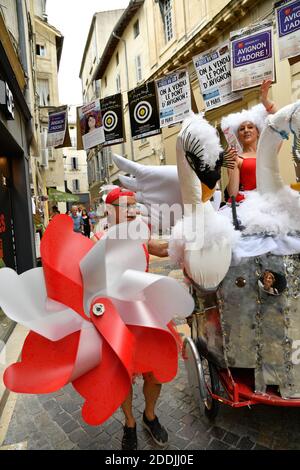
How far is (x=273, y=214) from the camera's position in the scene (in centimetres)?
196

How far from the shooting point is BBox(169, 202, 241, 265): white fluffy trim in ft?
5.92

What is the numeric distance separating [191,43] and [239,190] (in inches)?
405

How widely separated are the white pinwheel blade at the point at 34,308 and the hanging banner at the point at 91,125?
6430mm

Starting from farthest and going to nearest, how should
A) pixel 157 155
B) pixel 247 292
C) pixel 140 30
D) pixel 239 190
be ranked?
pixel 140 30 → pixel 157 155 → pixel 239 190 → pixel 247 292

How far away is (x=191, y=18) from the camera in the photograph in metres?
11.6

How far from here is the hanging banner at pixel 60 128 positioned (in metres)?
8.26

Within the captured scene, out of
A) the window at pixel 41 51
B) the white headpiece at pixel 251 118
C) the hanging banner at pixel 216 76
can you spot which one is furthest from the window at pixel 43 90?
the white headpiece at pixel 251 118

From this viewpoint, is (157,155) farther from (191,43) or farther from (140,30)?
(140,30)

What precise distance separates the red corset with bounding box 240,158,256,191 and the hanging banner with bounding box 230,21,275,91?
10.2ft

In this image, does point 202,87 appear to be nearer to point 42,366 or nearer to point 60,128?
point 60,128

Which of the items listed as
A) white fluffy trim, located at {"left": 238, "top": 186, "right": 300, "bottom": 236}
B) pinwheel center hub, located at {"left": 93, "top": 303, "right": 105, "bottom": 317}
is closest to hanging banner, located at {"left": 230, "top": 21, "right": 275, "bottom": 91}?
white fluffy trim, located at {"left": 238, "top": 186, "right": 300, "bottom": 236}

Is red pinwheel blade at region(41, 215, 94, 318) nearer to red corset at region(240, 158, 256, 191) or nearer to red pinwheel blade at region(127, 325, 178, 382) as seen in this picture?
red pinwheel blade at region(127, 325, 178, 382)

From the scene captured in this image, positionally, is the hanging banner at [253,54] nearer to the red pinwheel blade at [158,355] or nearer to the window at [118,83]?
the red pinwheel blade at [158,355]

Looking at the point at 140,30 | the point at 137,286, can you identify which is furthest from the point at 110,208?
the point at 140,30
